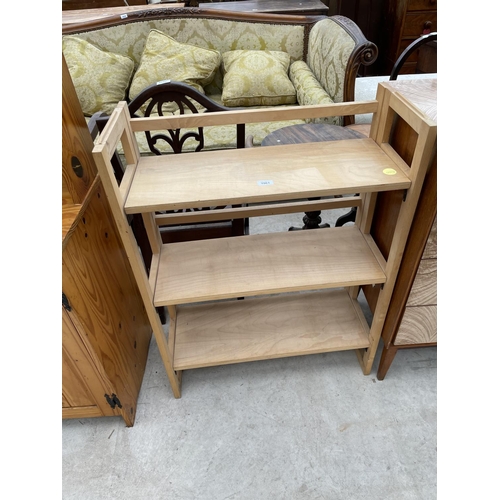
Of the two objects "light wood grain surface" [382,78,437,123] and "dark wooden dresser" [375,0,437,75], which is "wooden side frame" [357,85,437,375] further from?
"dark wooden dresser" [375,0,437,75]

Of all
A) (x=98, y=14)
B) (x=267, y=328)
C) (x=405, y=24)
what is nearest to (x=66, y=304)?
(x=267, y=328)

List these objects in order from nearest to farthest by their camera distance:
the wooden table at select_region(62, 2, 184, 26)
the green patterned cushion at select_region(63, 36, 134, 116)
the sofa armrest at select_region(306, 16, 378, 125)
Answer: the sofa armrest at select_region(306, 16, 378, 125), the green patterned cushion at select_region(63, 36, 134, 116), the wooden table at select_region(62, 2, 184, 26)

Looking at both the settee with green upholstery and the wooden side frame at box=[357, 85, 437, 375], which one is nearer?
the wooden side frame at box=[357, 85, 437, 375]

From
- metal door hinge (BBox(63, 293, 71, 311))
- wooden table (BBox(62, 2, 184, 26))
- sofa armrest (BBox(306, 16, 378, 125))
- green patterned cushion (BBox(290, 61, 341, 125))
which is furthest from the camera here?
wooden table (BBox(62, 2, 184, 26))

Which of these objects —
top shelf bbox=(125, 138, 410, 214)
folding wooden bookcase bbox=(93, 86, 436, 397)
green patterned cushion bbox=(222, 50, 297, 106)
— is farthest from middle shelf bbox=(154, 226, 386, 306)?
green patterned cushion bbox=(222, 50, 297, 106)

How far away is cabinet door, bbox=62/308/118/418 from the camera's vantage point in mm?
988

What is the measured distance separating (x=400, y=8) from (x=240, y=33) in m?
1.70

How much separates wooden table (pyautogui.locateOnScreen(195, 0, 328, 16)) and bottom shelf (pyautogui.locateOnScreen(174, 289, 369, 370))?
85.4 inches

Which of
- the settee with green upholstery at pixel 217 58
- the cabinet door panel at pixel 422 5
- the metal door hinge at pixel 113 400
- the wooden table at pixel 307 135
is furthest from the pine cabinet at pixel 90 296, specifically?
the cabinet door panel at pixel 422 5

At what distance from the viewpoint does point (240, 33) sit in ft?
8.41

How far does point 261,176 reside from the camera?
92 centimetres

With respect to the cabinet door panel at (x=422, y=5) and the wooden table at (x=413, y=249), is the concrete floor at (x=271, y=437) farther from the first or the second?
the cabinet door panel at (x=422, y=5)

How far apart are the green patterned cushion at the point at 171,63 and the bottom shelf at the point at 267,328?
1.62 meters

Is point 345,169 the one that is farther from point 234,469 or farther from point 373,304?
point 234,469
